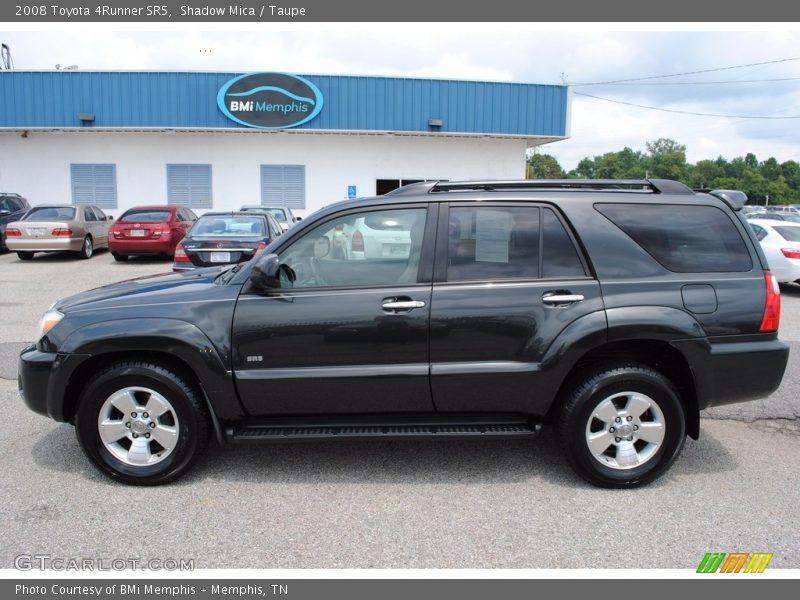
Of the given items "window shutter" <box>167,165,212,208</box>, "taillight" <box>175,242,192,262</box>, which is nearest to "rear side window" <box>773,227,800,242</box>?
"taillight" <box>175,242,192,262</box>

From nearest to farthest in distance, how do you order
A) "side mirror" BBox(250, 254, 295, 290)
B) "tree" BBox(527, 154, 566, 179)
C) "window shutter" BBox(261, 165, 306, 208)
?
"side mirror" BBox(250, 254, 295, 290) < "window shutter" BBox(261, 165, 306, 208) < "tree" BBox(527, 154, 566, 179)

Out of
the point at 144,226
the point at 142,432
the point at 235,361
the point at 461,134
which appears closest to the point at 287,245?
the point at 235,361

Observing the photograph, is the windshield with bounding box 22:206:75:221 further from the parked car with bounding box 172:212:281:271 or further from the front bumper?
the front bumper

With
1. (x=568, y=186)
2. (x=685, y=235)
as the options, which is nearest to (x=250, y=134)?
(x=568, y=186)

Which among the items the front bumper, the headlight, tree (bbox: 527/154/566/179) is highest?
tree (bbox: 527/154/566/179)

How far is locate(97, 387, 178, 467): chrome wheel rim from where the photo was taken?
3.73 metres

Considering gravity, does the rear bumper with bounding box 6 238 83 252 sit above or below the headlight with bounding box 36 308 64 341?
above

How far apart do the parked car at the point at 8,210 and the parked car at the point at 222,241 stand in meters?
9.45

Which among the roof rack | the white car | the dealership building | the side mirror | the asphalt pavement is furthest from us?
the dealership building

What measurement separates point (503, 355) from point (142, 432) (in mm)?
2271

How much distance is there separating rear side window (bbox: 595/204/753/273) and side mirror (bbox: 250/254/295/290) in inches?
80.6

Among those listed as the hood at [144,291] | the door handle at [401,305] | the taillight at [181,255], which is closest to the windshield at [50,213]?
the taillight at [181,255]

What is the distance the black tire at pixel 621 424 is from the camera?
3.71 m

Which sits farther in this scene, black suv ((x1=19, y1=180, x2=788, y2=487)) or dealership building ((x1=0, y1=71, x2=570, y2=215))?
dealership building ((x1=0, y1=71, x2=570, y2=215))
